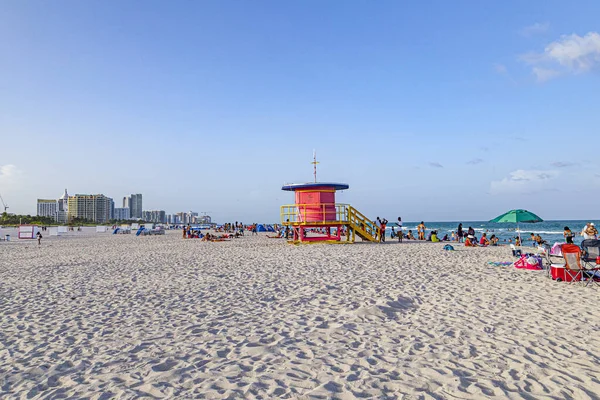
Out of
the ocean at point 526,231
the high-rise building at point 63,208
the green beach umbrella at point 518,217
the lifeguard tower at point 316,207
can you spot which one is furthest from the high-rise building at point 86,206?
the green beach umbrella at point 518,217

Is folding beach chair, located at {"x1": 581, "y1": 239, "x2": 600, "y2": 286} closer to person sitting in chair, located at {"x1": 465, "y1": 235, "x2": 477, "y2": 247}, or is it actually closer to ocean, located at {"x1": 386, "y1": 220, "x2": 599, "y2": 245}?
person sitting in chair, located at {"x1": 465, "y1": 235, "x2": 477, "y2": 247}

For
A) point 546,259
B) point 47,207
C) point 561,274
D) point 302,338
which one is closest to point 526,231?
point 546,259

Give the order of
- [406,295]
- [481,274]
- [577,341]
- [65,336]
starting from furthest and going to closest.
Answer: [481,274] → [406,295] → [65,336] → [577,341]

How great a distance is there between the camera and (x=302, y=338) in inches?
199

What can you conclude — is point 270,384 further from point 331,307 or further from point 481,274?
point 481,274

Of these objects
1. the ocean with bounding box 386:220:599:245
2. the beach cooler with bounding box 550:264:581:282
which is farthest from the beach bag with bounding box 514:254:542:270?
the ocean with bounding box 386:220:599:245

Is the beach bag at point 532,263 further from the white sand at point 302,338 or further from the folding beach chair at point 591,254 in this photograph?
the white sand at point 302,338

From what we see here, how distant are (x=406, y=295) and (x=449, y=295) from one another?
793 millimetres

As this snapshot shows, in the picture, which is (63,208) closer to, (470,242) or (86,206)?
(86,206)

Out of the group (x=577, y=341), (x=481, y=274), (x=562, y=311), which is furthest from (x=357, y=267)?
(x=577, y=341)

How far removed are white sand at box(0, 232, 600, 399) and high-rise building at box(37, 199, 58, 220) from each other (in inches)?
8580

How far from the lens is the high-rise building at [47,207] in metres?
196

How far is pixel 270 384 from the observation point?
371cm

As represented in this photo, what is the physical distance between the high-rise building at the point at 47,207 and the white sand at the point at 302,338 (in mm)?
217928
